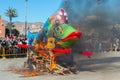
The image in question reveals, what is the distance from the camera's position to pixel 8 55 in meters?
27.0

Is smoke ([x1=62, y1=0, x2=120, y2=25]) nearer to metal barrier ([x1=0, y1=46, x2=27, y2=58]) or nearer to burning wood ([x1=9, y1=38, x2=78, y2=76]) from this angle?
burning wood ([x1=9, y1=38, x2=78, y2=76])

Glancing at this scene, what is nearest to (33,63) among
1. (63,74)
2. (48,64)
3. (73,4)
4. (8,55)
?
(48,64)

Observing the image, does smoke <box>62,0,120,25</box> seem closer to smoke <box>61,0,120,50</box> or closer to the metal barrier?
smoke <box>61,0,120,50</box>

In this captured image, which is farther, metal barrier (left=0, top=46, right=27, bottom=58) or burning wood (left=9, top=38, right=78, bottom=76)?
metal barrier (left=0, top=46, right=27, bottom=58)

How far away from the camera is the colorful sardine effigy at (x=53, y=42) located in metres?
14.9

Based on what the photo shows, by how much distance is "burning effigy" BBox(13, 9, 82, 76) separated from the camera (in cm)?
1491

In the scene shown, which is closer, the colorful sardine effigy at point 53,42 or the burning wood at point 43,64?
the colorful sardine effigy at point 53,42

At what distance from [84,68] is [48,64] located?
8.20 ft

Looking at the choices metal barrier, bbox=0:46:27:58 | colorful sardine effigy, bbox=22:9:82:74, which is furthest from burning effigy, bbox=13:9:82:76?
metal barrier, bbox=0:46:27:58

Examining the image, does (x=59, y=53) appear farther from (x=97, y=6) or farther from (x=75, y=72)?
(x=97, y=6)

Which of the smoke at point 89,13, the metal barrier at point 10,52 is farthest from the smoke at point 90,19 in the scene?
the metal barrier at point 10,52

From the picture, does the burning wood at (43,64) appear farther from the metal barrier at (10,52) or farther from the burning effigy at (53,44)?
the metal barrier at (10,52)

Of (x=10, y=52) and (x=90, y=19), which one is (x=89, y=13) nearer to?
(x=90, y=19)

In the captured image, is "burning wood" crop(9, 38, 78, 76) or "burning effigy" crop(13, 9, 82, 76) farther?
"burning wood" crop(9, 38, 78, 76)
